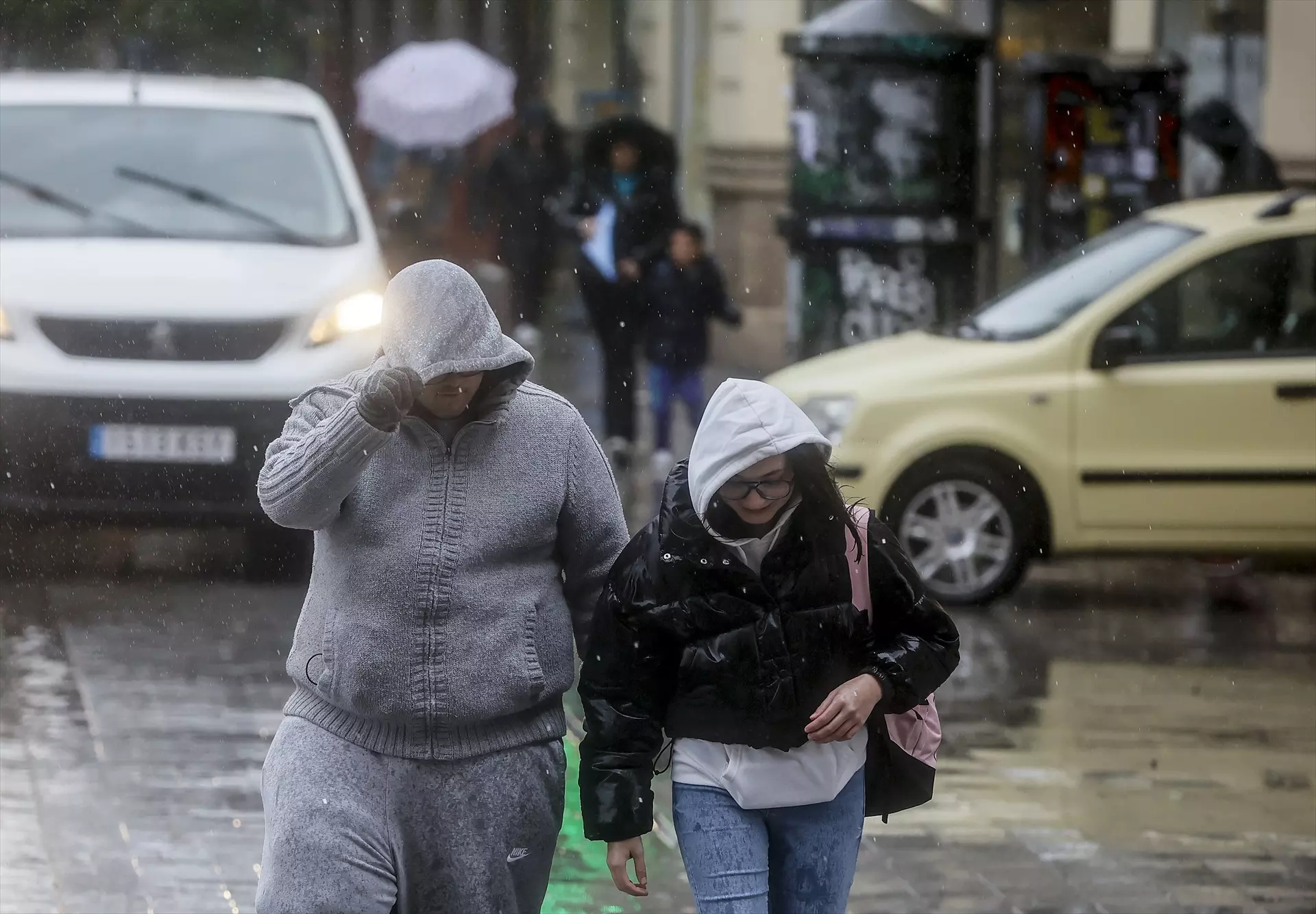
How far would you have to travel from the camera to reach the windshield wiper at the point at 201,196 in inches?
392

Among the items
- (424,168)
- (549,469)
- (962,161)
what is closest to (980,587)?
(962,161)

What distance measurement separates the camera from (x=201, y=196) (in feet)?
32.9

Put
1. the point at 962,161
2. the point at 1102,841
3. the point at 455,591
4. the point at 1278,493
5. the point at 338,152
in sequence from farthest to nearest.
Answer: the point at 962,161 → the point at 338,152 → the point at 1278,493 → the point at 1102,841 → the point at 455,591

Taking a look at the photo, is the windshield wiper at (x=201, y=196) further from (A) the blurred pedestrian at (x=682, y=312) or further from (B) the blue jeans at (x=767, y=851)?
(B) the blue jeans at (x=767, y=851)

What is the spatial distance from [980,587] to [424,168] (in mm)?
11354

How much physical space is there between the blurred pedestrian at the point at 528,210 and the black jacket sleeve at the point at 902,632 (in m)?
13.0

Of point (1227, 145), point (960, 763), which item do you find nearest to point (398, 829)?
point (960, 763)

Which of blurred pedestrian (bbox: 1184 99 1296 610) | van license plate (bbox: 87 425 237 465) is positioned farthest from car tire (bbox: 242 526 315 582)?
blurred pedestrian (bbox: 1184 99 1296 610)

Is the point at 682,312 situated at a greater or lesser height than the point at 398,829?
lesser

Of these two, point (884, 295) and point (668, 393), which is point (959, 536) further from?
point (884, 295)

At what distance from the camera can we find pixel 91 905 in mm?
5387

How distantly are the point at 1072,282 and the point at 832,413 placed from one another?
119 centimetres

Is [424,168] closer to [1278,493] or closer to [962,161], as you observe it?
[962,161]

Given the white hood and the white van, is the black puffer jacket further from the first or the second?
the white van
